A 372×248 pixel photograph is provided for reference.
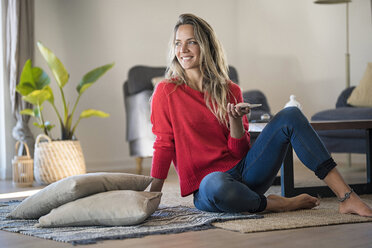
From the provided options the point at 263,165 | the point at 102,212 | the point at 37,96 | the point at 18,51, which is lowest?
the point at 102,212

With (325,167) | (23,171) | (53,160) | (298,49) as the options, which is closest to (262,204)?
(325,167)

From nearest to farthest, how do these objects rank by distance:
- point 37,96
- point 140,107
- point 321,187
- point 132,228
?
point 132,228
point 321,187
point 37,96
point 140,107

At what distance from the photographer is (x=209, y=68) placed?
2.26 meters

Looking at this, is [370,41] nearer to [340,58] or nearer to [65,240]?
[340,58]

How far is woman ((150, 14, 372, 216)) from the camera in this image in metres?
2.04

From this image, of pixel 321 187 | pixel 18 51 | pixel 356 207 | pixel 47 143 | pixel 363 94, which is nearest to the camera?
pixel 356 207

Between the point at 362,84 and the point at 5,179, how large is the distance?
2762 mm

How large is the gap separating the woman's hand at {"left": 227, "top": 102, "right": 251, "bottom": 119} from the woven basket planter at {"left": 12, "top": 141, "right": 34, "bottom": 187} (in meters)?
2.12

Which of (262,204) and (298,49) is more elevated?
(298,49)

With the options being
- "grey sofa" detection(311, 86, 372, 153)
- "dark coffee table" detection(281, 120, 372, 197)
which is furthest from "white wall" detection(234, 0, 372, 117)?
"dark coffee table" detection(281, 120, 372, 197)

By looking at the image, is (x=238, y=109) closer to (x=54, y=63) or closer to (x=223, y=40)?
(x=54, y=63)

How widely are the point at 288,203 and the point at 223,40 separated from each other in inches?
137

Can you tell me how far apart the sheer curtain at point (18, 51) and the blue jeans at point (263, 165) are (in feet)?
7.58

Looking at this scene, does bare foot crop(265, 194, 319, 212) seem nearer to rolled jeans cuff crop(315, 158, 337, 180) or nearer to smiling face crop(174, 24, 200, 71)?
rolled jeans cuff crop(315, 158, 337, 180)
